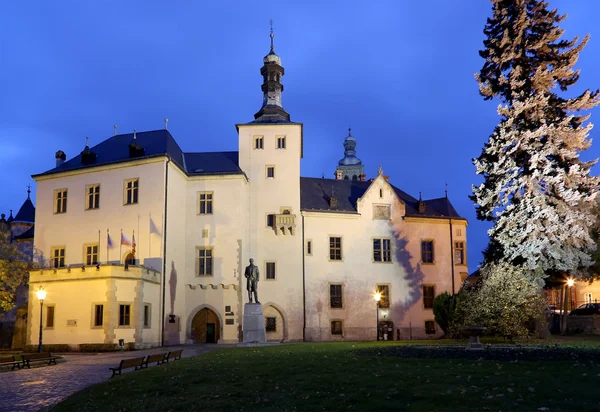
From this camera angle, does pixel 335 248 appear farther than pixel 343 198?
No

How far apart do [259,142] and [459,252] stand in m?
18.8

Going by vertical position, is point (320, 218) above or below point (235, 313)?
above

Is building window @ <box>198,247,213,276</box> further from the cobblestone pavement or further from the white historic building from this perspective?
the cobblestone pavement

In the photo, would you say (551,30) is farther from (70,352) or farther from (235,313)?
(70,352)

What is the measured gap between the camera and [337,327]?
44.2 meters

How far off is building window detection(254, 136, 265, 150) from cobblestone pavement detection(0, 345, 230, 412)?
76.2 ft

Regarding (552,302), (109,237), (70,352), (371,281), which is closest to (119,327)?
(70,352)

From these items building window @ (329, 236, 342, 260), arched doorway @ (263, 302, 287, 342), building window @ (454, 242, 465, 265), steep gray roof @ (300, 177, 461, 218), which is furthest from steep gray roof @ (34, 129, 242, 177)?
building window @ (454, 242, 465, 265)

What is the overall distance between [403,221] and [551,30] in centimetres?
1993

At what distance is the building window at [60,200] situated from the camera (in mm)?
42000

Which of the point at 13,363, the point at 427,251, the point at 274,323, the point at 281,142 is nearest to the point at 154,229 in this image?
the point at 274,323

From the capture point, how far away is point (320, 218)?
148 feet

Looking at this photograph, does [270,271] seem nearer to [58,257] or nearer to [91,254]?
[91,254]

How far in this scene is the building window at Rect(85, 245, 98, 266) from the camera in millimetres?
39969
